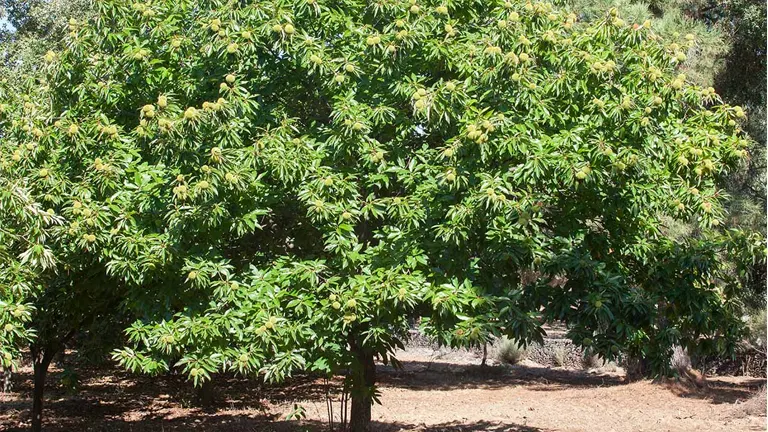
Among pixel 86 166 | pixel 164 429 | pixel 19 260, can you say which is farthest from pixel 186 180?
pixel 164 429

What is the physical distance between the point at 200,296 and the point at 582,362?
16022 millimetres

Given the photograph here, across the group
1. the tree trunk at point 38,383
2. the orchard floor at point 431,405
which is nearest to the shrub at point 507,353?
the orchard floor at point 431,405

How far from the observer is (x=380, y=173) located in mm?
6645

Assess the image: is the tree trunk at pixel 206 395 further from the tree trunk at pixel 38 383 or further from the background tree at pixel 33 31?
the background tree at pixel 33 31

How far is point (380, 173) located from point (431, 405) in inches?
358

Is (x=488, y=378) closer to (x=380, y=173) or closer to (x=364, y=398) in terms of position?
(x=364, y=398)

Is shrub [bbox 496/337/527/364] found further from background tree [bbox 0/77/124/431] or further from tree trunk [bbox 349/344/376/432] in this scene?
background tree [bbox 0/77/124/431]

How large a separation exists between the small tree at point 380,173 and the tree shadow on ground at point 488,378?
10.4m

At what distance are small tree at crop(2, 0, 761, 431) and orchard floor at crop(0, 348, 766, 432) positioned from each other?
217 inches

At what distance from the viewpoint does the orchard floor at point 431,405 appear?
12.3 metres

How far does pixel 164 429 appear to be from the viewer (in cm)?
1192

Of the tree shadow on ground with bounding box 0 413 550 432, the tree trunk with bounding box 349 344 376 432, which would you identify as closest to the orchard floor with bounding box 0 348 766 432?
the tree shadow on ground with bounding box 0 413 550 432

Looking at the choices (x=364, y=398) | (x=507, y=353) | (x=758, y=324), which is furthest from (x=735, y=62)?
(x=364, y=398)

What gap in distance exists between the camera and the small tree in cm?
596
